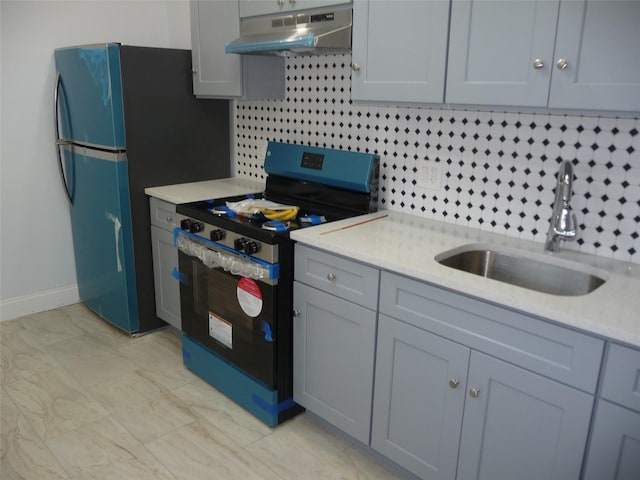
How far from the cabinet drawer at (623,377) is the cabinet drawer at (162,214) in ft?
7.28

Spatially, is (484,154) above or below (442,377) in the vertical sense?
above

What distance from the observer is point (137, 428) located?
2.41m

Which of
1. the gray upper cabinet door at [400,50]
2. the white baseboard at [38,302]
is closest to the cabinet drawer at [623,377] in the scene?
the gray upper cabinet door at [400,50]

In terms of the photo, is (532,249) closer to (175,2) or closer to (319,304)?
(319,304)

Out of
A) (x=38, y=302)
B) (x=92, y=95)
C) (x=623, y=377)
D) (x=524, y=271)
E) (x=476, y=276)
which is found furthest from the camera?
(x=38, y=302)

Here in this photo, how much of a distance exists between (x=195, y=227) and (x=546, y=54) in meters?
1.65

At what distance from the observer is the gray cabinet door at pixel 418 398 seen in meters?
1.77

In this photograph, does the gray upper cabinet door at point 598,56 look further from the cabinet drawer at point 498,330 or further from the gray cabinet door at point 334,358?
the gray cabinet door at point 334,358

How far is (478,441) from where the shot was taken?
1722 mm

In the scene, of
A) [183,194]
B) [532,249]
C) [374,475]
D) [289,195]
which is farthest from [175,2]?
[374,475]

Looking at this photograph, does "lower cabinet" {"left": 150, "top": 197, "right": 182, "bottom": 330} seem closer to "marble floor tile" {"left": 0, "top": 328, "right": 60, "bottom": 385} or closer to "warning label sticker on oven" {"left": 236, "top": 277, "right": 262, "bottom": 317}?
"marble floor tile" {"left": 0, "top": 328, "right": 60, "bottom": 385}

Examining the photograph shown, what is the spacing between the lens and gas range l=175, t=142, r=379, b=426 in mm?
2232

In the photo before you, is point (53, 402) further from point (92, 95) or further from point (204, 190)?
point (92, 95)

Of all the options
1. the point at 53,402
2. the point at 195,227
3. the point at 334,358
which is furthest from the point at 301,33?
the point at 53,402
